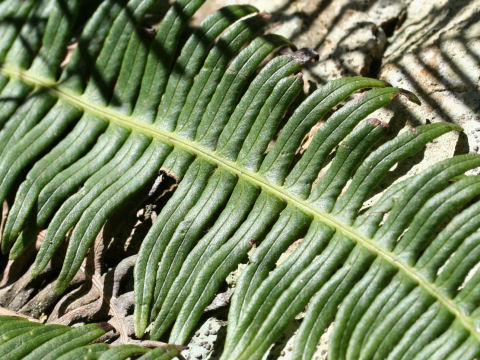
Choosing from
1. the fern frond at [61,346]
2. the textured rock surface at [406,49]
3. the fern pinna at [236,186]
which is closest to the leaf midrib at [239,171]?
the fern pinna at [236,186]

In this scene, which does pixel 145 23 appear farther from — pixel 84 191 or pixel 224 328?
pixel 224 328

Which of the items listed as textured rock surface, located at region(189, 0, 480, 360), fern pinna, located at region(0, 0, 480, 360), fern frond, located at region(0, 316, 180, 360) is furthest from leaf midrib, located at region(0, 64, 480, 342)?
fern frond, located at region(0, 316, 180, 360)

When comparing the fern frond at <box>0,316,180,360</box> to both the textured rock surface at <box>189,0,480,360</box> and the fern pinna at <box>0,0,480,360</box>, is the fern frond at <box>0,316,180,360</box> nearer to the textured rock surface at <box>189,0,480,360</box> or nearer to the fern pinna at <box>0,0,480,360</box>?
the fern pinna at <box>0,0,480,360</box>

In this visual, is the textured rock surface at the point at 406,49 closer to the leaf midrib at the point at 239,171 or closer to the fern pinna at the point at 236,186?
the fern pinna at the point at 236,186

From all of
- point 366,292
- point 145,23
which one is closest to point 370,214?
point 366,292

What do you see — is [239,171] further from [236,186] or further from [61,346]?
[61,346]
